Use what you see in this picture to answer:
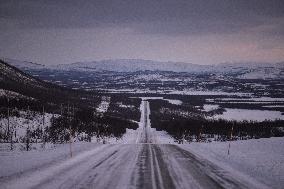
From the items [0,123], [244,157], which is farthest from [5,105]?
[244,157]

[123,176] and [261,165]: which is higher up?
[123,176]

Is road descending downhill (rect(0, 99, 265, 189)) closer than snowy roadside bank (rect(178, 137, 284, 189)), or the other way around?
road descending downhill (rect(0, 99, 265, 189))

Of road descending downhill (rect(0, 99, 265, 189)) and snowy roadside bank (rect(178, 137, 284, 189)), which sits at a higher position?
road descending downhill (rect(0, 99, 265, 189))

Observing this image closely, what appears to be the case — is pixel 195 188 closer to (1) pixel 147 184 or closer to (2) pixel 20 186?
(1) pixel 147 184

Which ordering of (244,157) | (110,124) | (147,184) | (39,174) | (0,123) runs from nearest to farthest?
(147,184)
(39,174)
(244,157)
(0,123)
(110,124)

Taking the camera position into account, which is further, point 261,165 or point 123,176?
point 261,165

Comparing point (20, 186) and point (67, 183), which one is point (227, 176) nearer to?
point (67, 183)

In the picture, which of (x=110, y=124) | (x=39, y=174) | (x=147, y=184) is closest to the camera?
(x=147, y=184)

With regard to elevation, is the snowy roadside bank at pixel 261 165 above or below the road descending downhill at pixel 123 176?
below

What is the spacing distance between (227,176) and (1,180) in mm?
11765

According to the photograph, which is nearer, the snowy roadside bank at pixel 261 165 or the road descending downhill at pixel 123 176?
the road descending downhill at pixel 123 176

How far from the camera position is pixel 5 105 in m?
124

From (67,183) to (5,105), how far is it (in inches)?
4642

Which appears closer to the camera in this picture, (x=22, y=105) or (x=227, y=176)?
(x=227, y=176)
